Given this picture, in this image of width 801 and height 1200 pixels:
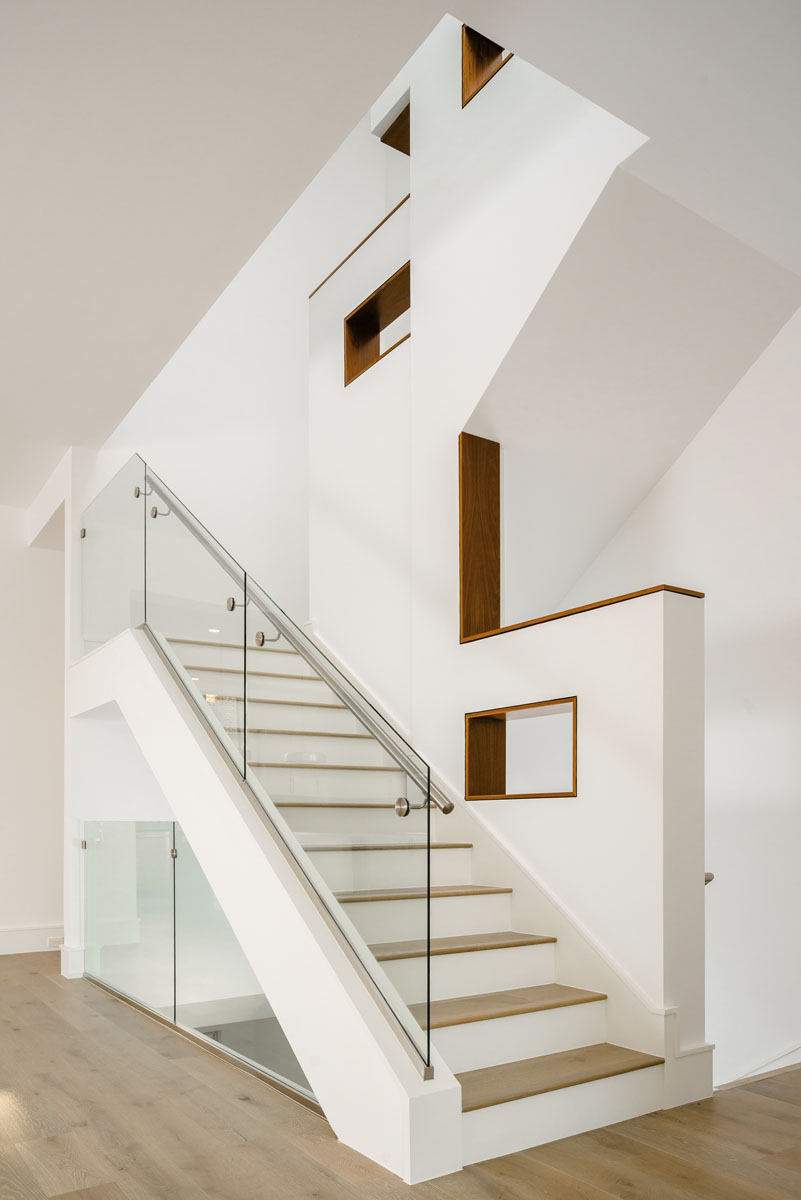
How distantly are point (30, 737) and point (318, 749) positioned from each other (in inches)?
160

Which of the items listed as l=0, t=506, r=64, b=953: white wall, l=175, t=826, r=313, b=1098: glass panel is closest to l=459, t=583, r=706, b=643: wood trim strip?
l=175, t=826, r=313, b=1098: glass panel

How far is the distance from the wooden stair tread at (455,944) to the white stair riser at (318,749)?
54cm

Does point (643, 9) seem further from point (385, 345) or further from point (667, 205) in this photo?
point (385, 345)

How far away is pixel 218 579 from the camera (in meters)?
4.12

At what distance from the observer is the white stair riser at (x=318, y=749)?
305cm

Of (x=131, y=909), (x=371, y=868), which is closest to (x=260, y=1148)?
(x=371, y=868)

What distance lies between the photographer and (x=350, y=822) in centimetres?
307

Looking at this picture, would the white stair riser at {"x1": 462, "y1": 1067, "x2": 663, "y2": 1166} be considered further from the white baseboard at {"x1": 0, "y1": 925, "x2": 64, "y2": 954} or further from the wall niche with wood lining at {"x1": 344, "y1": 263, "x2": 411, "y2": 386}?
the white baseboard at {"x1": 0, "y1": 925, "x2": 64, "y2": 954}

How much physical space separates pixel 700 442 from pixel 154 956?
367cm

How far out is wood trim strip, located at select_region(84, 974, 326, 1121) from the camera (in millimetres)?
3125

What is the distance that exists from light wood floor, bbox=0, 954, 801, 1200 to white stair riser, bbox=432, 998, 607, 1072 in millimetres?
353

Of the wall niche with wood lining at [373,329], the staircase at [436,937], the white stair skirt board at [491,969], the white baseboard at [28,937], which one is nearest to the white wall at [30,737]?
the white baseboard at [28,937]

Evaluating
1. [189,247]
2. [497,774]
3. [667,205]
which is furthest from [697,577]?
[189,247]

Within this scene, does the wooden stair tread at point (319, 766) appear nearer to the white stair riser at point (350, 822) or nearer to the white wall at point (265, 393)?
the white stair riser at point (350, 822)
